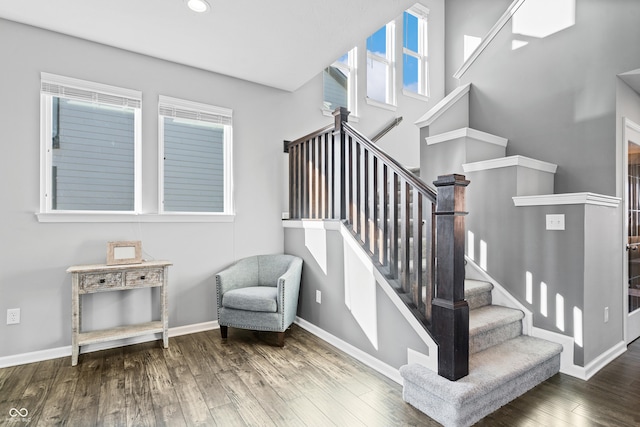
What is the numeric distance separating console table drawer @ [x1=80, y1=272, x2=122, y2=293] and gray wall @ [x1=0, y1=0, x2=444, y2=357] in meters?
0.33

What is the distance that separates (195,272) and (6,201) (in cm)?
169

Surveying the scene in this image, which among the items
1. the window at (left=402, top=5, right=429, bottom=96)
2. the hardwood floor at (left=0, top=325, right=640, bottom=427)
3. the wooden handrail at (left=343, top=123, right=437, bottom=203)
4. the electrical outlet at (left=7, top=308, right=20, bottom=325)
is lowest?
the hardwood floor at (left=0, top=325, right=640, bottom=427)

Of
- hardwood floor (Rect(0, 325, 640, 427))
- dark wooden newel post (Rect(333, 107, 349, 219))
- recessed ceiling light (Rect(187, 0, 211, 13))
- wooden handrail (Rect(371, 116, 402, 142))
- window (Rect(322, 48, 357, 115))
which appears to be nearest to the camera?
hardwood floor (Rect(0, 325, 640, 427))

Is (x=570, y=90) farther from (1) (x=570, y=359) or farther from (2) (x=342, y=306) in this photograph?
(2) (x=342, y=306)

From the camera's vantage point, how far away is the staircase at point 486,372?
6.43ft

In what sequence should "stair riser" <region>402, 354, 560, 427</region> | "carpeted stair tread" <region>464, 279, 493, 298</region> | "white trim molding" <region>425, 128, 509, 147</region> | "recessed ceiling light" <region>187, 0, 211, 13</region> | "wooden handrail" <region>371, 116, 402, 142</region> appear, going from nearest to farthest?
"stair riser" <region>402, 354, 560, 427</region>
"recessed ceiling light" <region>187, 0, 211, 13</region>
"carpeted stair tread" <region>464, 279, 493, 298</region>
"white trim molding" <region>425, 128, 509, 147</region>
"wooden handrail" <region>371, 116, 402, 142</region>

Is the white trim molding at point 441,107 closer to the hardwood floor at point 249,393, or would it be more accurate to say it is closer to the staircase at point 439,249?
the staircase at point 439,249

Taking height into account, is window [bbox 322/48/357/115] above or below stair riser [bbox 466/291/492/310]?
above

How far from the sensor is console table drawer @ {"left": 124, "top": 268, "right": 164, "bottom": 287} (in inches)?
117

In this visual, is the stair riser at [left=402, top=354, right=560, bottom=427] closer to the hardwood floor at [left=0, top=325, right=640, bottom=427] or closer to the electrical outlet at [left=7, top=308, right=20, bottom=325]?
the hardwood floor at [left=0, top=325, right=640, bottom=427]

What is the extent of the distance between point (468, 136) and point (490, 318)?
5.97ft

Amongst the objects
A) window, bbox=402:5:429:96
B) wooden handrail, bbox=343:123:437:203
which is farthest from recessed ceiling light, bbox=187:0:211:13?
window, bbox=402:5:429:96

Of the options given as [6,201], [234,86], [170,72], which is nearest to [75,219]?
[6,201]

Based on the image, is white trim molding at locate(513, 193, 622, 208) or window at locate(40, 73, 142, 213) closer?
white trim molding at locate(513, 193, 622, 208)
